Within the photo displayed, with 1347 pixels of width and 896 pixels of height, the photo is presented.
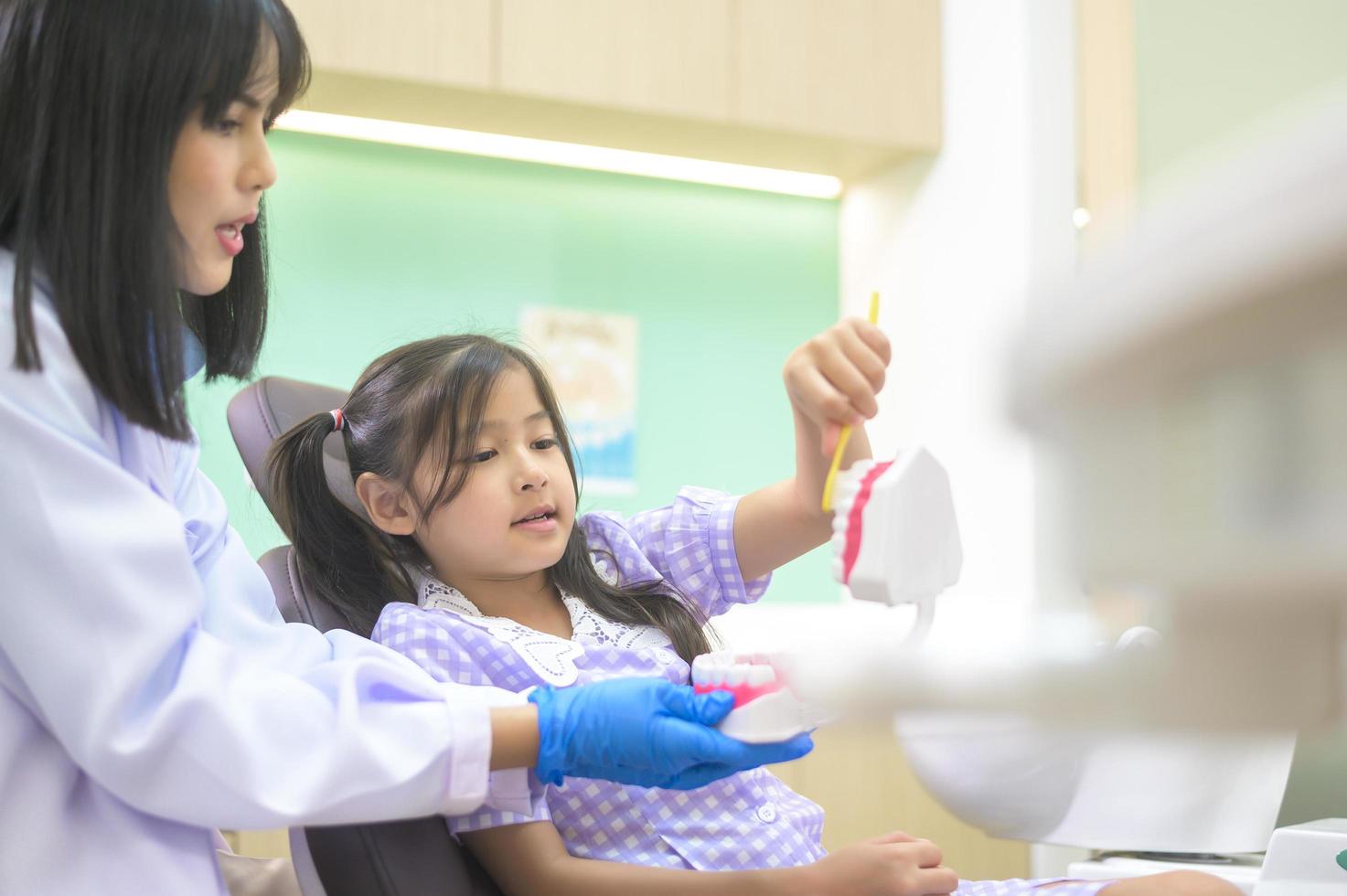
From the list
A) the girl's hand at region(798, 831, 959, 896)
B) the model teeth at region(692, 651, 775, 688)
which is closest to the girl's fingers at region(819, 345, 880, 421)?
the model teeth at region(692, 651, 775, 688)

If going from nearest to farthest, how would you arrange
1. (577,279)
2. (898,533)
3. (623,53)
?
(898,533) < (623,53) < (577,279)

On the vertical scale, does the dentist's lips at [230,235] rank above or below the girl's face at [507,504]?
above

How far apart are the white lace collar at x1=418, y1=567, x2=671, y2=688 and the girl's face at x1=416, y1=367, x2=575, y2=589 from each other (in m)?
0.04

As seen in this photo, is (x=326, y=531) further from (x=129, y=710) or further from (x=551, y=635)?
(x=129, y=710)

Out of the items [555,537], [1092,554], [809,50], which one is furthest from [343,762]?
[809,50]

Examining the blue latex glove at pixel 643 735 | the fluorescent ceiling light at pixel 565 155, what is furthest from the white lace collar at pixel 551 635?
the fluorescent ceiling light at pixel 565 155

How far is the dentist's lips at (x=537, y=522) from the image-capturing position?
124 centimetres

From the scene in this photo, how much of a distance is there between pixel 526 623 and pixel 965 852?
1501 mm

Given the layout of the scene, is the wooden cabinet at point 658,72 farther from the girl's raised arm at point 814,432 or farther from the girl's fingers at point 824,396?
the girl's fingers at point 824,396

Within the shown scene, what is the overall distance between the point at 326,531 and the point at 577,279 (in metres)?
1.61

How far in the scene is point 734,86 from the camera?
8.53 ft

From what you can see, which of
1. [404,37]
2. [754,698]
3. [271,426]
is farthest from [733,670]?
[404,37]

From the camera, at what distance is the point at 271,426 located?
1354 millimetres

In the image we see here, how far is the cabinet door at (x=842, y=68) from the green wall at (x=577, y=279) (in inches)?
15.5
